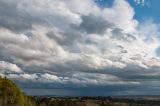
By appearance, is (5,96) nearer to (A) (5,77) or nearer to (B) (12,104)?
(B) (12,104)

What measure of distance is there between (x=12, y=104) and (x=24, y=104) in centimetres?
918

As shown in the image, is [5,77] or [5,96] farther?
[5,77]

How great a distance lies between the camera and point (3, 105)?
157875mm

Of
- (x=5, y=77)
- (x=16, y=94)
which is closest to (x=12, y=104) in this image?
(x=16, y=94)

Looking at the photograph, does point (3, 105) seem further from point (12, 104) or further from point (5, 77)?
point (5, 77)

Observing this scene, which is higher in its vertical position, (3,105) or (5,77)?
(5,77)

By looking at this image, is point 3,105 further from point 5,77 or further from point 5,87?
point 5,77

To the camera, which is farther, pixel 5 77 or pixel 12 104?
pixel 5 77

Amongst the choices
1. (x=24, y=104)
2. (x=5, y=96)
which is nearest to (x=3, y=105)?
(x=5, y=96)

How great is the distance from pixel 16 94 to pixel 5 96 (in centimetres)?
539

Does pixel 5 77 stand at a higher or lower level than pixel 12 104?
higher

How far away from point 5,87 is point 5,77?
493 inches

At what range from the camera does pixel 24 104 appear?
562 ft

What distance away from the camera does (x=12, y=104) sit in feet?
536
